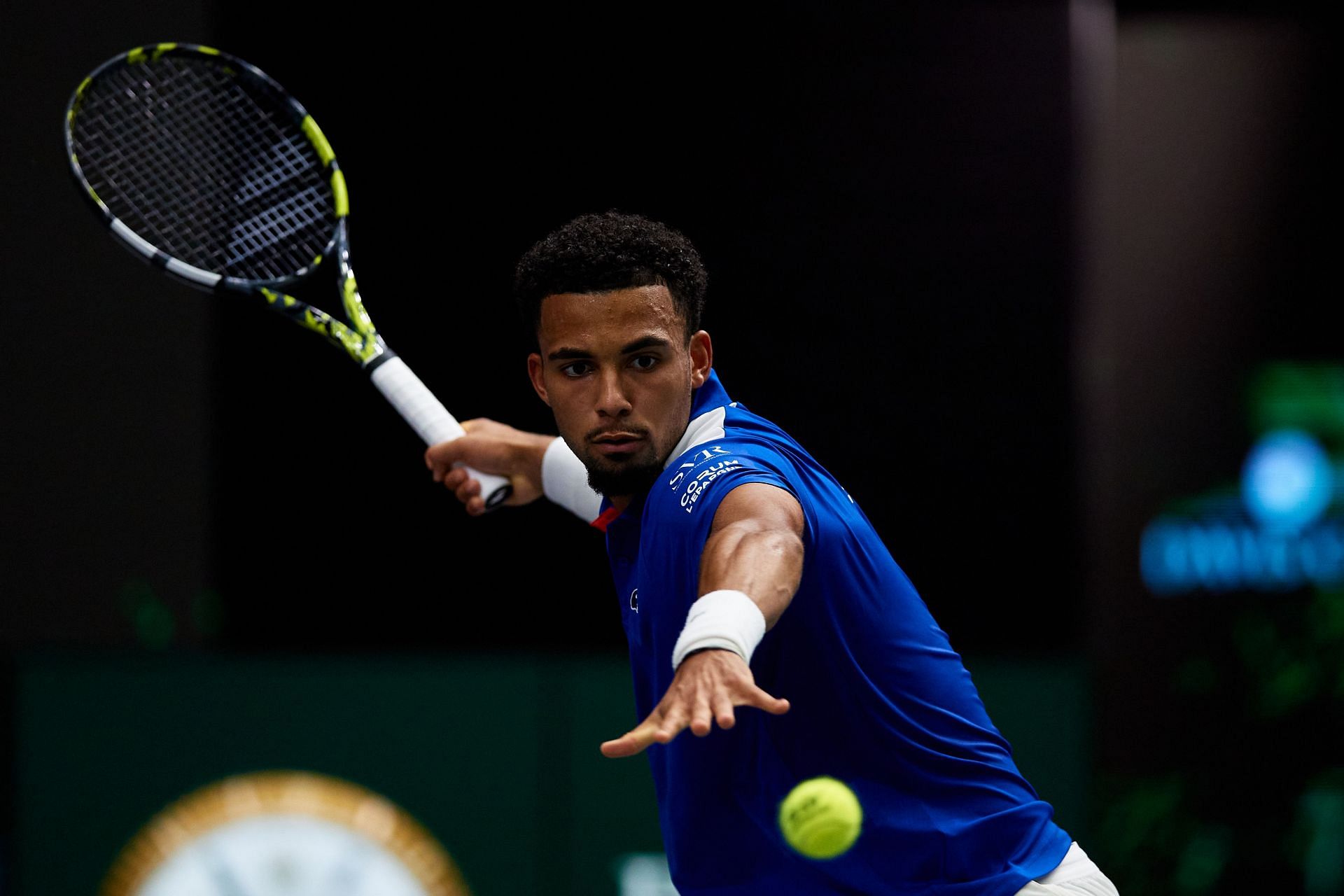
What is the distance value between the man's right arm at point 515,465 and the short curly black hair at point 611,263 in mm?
674

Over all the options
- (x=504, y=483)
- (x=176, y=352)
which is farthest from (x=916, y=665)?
(x=176, y=352)

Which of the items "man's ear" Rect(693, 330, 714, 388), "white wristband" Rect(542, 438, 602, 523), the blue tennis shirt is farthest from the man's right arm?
the blue tennis shirt

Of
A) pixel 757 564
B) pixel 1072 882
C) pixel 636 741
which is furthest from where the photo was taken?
pixel 1072 882

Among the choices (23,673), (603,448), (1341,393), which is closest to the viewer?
(603,448)

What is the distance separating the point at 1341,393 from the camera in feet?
17.9

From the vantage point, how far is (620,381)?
2.47 metres

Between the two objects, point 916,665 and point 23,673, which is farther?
point 23,673

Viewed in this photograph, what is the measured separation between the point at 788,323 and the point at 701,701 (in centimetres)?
391

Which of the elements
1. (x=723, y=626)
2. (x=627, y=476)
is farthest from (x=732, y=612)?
(x=627, y=476)

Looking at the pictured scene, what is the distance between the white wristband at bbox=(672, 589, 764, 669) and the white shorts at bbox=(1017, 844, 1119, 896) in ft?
2.28

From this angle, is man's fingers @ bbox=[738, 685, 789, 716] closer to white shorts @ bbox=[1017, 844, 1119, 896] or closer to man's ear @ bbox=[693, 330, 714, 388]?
white shorts @ bbox=[1017, 844, 1119, 896]

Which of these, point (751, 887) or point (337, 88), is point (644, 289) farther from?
point (337, 88)

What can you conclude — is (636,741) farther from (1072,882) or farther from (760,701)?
(1072,882)

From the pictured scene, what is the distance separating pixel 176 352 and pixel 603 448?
343 cm
